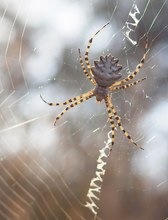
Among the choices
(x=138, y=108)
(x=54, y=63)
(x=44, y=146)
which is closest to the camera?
(x=138, y=108)

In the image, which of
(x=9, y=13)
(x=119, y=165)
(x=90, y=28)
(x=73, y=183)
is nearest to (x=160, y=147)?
(x=119, y=165)

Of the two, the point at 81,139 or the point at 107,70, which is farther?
the point at 81,139

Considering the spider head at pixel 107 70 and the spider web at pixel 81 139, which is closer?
the spider head at pixel 107 70

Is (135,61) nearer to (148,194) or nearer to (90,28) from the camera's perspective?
(148,194)

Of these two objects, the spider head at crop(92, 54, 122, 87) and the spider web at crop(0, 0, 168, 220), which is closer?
the spider head at crop(92, 54, 122, 87)
